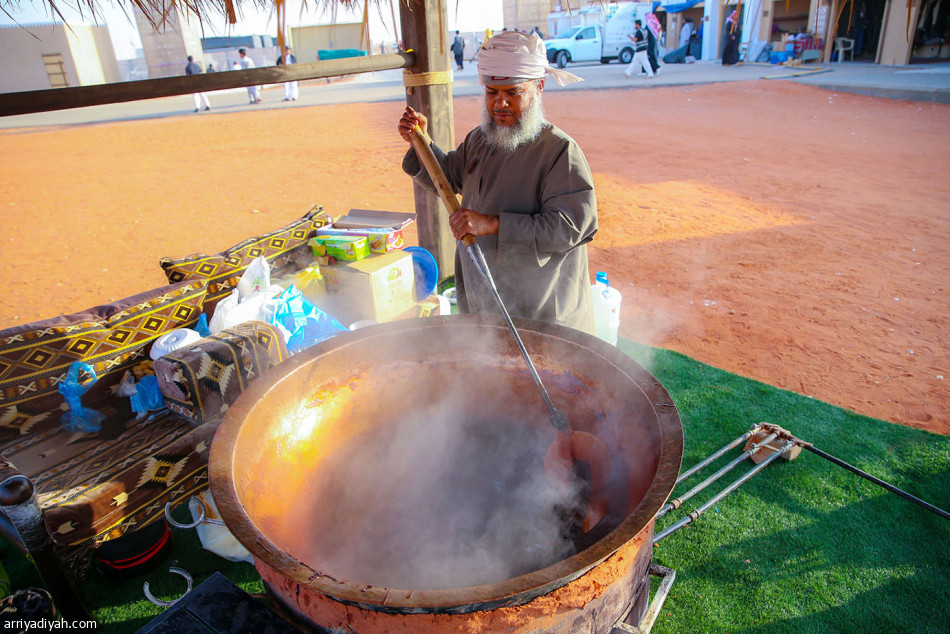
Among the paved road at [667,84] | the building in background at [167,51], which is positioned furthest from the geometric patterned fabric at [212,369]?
the building in background at [167,51]

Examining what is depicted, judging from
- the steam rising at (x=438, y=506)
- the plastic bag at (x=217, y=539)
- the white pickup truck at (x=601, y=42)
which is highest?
the white pickup truck at (x=601, y=42)

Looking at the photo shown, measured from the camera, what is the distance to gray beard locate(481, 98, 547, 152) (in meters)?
2.25

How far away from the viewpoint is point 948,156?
852 cm

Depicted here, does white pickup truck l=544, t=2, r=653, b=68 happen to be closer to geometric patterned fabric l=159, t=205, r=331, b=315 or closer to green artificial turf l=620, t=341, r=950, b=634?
geometric patterned fabric l=159, t=205, r=331, b=315

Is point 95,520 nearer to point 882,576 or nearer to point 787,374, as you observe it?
point 882,576

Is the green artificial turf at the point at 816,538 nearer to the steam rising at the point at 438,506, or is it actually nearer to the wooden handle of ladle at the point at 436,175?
the steam rising at the point at 438,506

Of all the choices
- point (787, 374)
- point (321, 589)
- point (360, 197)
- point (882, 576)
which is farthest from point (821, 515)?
point (360, 197)

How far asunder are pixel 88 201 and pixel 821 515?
10.5 meters

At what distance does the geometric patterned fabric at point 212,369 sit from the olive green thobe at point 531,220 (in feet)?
3.46

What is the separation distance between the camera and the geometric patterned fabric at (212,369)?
2.52 meters

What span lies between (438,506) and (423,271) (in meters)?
2.66

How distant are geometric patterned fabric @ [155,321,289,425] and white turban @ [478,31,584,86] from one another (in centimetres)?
168

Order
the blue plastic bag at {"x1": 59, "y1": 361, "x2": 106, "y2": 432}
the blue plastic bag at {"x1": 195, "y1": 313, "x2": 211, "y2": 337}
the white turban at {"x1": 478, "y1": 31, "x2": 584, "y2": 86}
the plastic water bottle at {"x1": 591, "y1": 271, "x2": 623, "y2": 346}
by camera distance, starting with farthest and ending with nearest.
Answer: the plastic water bottle at {"x1": 591, "y1": 271, "x2": 623, "y2": 346}, the blue plastic bag at {"x1": 195, "y1": 313, "x2": 211, "y2": 337}, the blue plastic bag at {"x1": 59, "y1": 361, "x2": 106, "y2": 432}, the white turban at {"x1": 478, "y1": 31, "x2": 584, "y2": 86}

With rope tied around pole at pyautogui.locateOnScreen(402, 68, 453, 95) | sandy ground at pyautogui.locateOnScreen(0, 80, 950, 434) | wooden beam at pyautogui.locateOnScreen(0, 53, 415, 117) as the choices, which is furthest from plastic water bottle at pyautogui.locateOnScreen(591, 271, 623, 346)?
wooden beam at pyautogui.locateOnScreen(0, 53, 415, 117)
